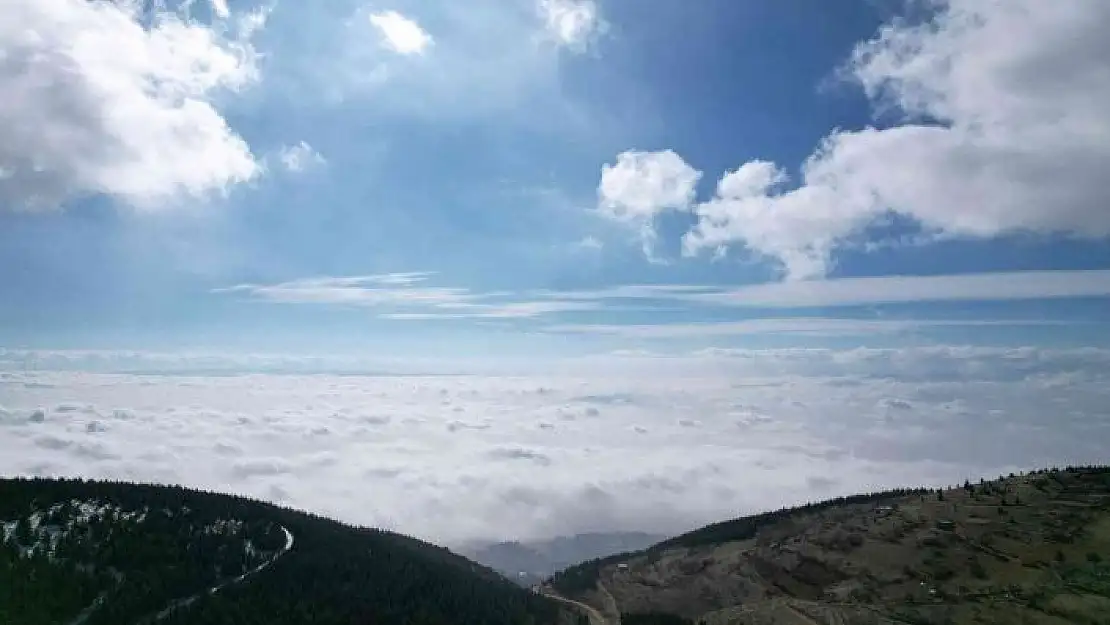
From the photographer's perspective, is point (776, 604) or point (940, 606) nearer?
point (940, 606)

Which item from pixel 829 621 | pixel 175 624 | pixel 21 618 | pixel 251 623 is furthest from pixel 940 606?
pixel 21 618

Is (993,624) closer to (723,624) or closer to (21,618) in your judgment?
(723,624)

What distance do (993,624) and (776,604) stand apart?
57.8 m

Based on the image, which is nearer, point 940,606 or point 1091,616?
point 1091,616

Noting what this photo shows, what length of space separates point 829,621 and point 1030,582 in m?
71.6

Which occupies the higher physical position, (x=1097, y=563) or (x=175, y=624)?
(x=1097, y=563)

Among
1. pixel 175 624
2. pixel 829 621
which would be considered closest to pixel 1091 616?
pixel 829 621

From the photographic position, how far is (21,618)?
196375 mm

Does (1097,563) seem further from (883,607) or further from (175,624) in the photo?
(175,624)

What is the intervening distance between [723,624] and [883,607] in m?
44.9

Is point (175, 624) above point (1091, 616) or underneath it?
underneath

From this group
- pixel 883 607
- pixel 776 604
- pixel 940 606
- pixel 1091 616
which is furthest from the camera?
pixel 776 604

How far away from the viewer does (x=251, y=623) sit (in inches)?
7810

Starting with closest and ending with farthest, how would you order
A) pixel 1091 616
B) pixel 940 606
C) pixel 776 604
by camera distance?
pixel 1091 616 < pixel 940 606 < pixel 776 604
